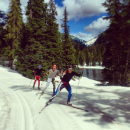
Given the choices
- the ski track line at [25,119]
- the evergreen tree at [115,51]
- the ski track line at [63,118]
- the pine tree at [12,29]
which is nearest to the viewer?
the ski track line at [25,119]

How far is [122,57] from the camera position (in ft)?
66.3

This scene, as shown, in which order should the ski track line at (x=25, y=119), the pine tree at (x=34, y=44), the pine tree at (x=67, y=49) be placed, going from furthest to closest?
the pine tree at (x=67, y=49) → the pine tree at (x=34, y=44) → the ski track line at (x=25, y=119)

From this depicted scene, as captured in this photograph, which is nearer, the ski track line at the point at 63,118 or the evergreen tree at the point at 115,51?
the ski track line at the point at 63,118

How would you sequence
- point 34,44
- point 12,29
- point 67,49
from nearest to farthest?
point 34,44 → point 12,29 → point 67,49

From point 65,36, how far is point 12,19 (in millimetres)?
12928

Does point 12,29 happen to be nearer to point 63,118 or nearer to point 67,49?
point 67,49

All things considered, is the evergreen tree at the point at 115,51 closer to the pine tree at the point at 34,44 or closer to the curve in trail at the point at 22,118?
the pine tree at the point at 34,44

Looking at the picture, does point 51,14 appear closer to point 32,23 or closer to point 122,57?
point 32,23

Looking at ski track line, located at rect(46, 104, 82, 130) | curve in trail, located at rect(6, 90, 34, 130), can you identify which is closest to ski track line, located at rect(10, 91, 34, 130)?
curve in trail, located at rect(6, 90, 34, 130)

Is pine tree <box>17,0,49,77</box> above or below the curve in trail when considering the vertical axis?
above

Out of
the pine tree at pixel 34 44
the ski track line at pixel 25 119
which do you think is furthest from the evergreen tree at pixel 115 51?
the ski track line at pixel 25 119

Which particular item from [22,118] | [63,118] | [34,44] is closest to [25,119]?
[22,118]

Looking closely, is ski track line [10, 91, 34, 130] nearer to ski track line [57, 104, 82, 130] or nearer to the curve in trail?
the curve in trail

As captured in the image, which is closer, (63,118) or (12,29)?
(63,118)
